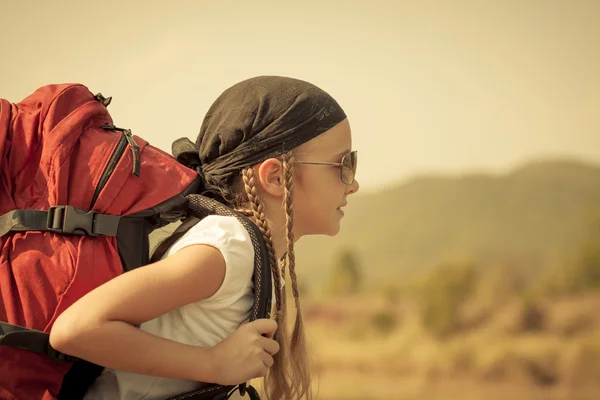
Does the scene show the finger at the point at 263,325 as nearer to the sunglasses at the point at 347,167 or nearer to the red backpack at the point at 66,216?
the red backpack at the point at 66,216

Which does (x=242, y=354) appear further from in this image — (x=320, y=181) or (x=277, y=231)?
(x=320, y=181)

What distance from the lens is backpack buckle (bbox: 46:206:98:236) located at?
1191 mm

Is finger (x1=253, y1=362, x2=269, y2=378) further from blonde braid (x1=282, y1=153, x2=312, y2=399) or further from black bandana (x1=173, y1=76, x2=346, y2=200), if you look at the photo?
black bandana (x1=173, y1=76, x2=346, y2=200)

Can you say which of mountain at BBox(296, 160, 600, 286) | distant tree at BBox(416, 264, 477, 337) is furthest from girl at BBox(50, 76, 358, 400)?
mountain at BBox(296, 160, 600, 286)

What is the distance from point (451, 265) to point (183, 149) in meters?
5.35

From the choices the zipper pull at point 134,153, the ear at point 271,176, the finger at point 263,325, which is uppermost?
the zipper pull at point 134,153

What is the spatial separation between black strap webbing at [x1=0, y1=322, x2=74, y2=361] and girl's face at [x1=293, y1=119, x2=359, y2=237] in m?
0.61

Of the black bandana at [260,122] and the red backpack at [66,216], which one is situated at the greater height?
the black bandana at [260,122]

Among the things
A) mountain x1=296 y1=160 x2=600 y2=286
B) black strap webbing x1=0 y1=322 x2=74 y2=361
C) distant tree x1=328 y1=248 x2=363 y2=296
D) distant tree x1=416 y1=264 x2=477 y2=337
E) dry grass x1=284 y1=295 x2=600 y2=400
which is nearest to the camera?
black strap webbing x1=0 y1=322 x2=74 y2=361

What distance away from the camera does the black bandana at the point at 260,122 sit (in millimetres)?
1443

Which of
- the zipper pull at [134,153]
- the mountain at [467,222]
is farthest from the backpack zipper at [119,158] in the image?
the mountain at [467,222]

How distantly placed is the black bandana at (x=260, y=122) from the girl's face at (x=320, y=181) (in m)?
0.03

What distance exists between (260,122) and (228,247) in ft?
1.10

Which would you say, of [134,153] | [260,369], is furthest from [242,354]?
[134,153]
